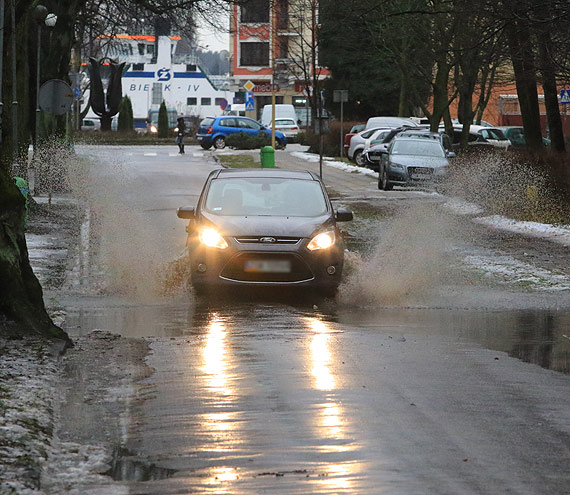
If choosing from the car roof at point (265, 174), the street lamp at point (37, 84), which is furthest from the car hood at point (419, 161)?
the car roof at point (265, 174)

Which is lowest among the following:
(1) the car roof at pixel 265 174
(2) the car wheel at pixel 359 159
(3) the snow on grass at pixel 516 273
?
(2) the car wheel at pixel 359 159

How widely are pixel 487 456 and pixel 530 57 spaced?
19684 millimetres

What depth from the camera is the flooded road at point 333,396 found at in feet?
19.7

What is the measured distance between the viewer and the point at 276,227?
513 inches

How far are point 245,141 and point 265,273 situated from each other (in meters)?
46.8

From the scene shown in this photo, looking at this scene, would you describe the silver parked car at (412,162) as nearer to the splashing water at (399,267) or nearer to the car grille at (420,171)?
the car grille at (420,171)

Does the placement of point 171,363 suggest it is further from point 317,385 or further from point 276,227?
point 276,227

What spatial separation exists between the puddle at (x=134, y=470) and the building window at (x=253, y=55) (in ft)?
331

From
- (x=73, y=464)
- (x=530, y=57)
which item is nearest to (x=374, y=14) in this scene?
(x=530, y=57)

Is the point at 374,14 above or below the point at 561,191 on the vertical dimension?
above

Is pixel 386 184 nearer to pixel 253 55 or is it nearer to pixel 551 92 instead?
pixel 551 92

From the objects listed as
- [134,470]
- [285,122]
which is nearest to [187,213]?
[134,470]

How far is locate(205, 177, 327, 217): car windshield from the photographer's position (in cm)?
1378

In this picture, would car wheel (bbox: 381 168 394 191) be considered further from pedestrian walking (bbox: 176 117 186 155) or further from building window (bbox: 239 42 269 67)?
building window (bbox: 239 42 269 67)
